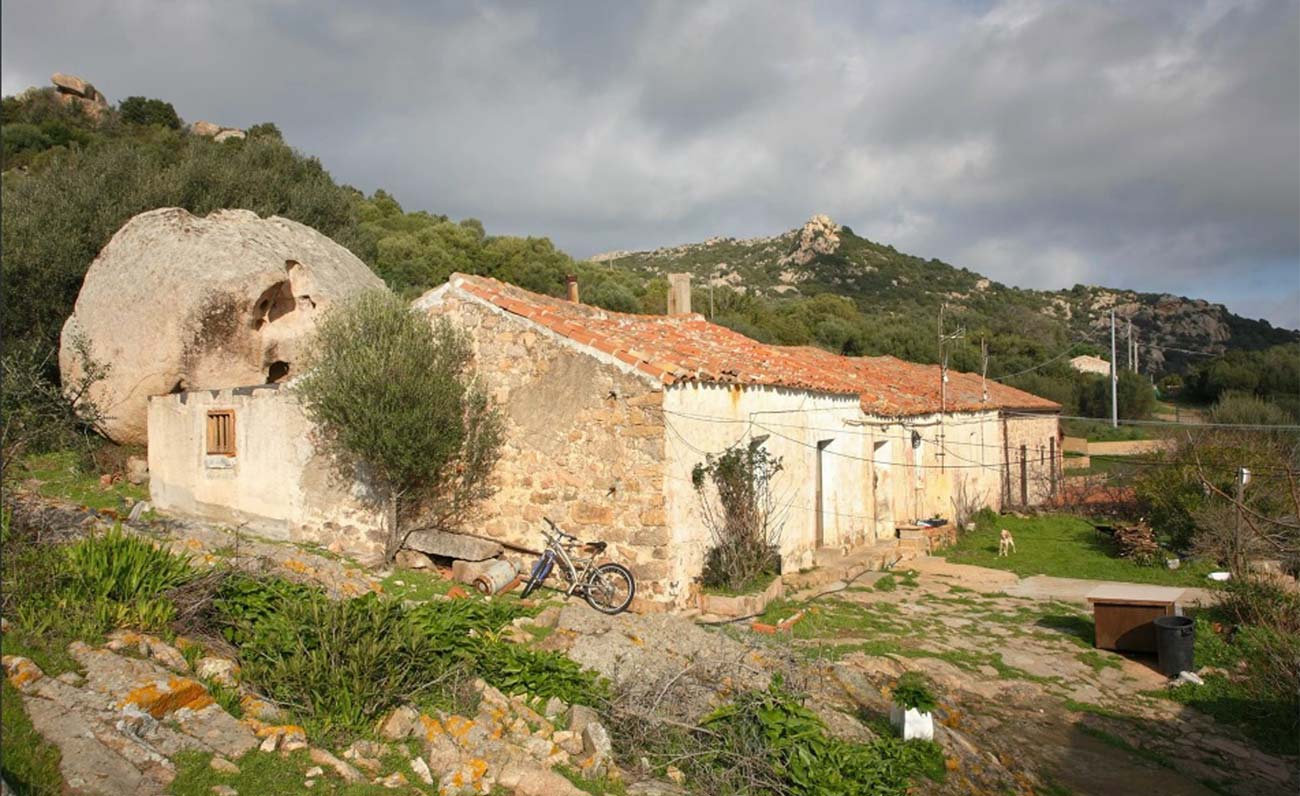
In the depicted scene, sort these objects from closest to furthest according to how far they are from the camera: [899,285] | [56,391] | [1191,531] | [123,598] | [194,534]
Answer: [123,598] → [194,534] → [56,391] → [1191,531] → [899,285]

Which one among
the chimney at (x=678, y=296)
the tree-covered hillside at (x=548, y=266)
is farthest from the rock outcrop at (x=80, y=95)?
the chimney at (x=678, y=296)

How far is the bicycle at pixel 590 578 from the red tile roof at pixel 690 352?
229 cm

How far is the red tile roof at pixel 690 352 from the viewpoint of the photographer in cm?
1033

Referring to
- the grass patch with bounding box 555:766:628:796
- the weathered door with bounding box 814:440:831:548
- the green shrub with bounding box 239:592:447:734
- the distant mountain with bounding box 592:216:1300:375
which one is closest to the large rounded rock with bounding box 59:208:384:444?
the green shrub with bounding box 239:592:447:734

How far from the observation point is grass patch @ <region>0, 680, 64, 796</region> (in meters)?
3.61

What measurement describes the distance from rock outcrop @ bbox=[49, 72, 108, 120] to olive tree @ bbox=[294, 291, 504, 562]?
122ft

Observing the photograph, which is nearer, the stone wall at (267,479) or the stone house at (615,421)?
the stone house at (615,421)

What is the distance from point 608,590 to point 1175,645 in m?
6.31

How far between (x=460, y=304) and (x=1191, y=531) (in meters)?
13.6

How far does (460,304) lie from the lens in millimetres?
11312

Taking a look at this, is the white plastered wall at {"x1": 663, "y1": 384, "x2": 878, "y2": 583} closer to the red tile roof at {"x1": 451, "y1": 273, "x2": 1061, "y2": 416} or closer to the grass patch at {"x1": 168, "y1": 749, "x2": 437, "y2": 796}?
the red tile roof at {"x1": 451, "y1": 273, "x2": 1061, "y2": 416}

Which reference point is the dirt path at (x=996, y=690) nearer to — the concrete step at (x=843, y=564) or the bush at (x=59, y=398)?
the concrete step at (x=843, y=564)

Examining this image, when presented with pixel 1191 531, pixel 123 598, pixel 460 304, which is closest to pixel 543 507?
pixel 460 304

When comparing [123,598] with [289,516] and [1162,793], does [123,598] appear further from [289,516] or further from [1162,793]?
[1162,793]
